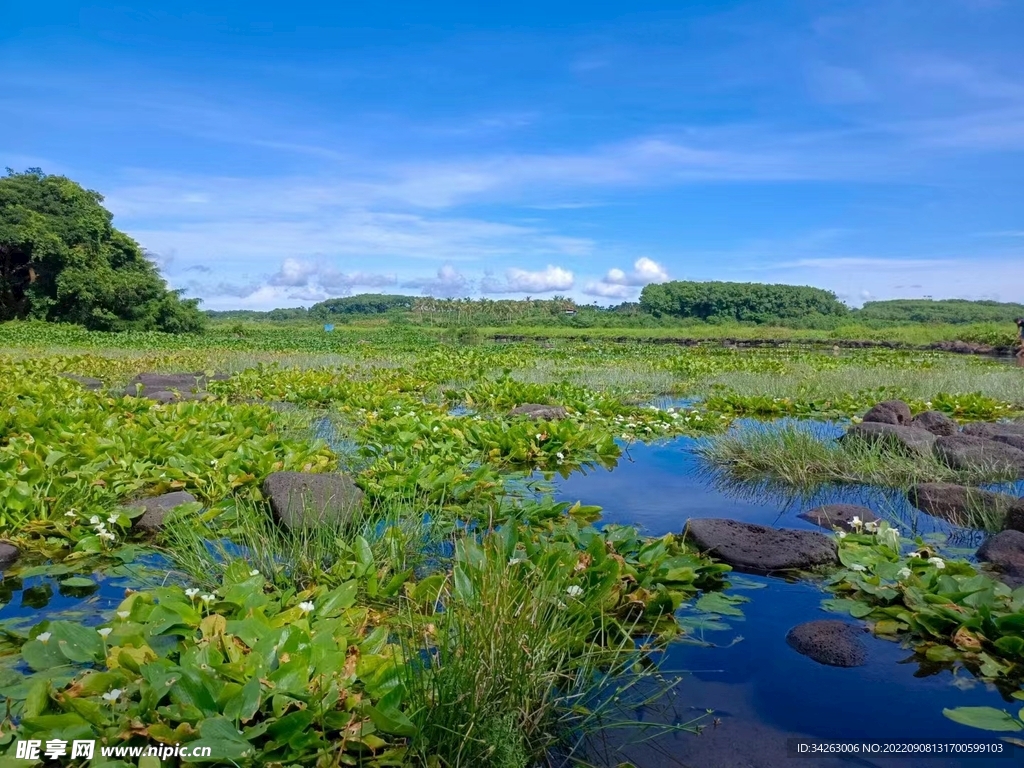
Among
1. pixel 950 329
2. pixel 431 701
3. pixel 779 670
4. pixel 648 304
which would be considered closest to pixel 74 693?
pixel 431 701

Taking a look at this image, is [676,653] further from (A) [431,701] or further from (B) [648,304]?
(B) [648,304]

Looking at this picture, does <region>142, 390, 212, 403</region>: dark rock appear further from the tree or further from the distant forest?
the distant forest

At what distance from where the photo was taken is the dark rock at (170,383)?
12.1 meters

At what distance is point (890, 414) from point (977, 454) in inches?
92.0

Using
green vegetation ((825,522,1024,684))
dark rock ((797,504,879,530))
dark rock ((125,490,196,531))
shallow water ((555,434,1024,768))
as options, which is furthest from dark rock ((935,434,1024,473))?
dark rock ((125,490,196,531))

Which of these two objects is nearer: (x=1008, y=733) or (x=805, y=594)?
(x=1008, y=733)

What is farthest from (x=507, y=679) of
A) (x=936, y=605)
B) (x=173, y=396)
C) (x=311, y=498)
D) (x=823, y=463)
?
(x=173, y=396)

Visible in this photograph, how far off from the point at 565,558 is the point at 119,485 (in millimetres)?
3758

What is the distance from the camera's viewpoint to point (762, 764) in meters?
2.88

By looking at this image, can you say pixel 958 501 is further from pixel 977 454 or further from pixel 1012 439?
pixel 1012 439

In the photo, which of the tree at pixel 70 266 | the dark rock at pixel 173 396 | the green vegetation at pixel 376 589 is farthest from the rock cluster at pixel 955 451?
the tree at pixel 70 266

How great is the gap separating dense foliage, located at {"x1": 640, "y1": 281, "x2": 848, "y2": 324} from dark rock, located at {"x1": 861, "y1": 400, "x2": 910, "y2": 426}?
185 feet

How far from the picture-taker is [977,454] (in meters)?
7.32

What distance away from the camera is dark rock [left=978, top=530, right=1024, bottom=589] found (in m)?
4.53
